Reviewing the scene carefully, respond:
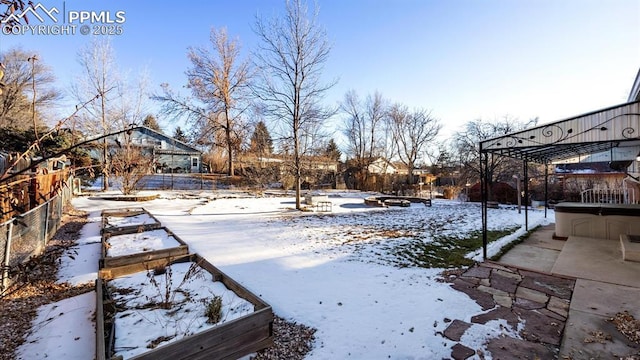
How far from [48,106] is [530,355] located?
3222 cm

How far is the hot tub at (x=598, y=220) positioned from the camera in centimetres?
644

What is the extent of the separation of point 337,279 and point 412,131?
96.3 ft

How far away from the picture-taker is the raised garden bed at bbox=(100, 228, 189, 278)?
450 centimetres

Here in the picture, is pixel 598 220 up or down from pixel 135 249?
up

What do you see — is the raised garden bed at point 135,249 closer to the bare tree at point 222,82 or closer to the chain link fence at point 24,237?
the chain link fence at point 24,237

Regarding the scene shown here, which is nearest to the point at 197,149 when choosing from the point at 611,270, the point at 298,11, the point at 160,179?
the point at 160,179

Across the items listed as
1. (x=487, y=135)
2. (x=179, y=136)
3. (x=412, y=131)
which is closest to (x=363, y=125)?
(x=412, y=131)

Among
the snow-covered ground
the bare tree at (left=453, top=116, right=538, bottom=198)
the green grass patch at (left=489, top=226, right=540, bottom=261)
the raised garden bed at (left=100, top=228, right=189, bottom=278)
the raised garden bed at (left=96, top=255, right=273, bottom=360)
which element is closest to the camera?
the raised garden bed at (left=96, top=255, right=273, bottom=360)

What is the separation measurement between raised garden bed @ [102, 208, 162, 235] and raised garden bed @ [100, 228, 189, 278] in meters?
0.19

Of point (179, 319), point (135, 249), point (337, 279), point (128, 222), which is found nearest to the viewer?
point (179, 319)

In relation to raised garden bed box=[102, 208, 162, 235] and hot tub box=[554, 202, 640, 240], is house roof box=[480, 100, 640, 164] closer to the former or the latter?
hot tub box=[554, 202, 640, 240]

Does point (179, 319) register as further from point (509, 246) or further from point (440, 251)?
point (509, 246)

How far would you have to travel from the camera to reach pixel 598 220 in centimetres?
679

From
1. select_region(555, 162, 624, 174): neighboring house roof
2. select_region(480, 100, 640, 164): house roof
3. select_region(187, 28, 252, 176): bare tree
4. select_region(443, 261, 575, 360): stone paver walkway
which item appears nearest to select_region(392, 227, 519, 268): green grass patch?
select_region(443, 261, 575, 360): stone paver walkway
